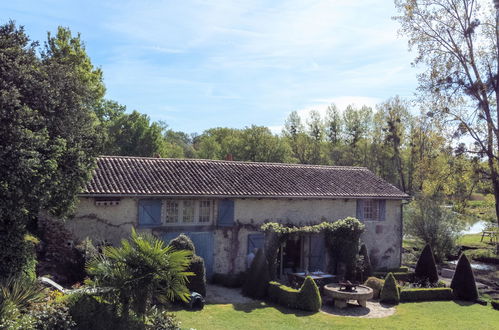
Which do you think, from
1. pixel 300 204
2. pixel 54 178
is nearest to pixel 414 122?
pixel 300 204

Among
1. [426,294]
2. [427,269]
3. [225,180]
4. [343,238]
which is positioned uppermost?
[225,180]

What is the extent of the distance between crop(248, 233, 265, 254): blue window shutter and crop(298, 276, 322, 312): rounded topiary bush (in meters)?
4.37

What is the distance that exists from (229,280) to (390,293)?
664 cm

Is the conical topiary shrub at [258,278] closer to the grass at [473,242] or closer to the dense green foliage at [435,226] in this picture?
the dense green foliage at [435,226]

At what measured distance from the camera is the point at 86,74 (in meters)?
27.1

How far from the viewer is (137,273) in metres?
→ 11.3

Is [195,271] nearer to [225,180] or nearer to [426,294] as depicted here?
[225,180]

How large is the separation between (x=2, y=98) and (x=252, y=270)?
11.0m

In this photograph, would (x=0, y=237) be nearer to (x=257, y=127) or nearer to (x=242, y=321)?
(x=242, y=321)

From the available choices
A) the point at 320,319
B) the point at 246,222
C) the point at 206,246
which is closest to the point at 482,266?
the point at 246,222

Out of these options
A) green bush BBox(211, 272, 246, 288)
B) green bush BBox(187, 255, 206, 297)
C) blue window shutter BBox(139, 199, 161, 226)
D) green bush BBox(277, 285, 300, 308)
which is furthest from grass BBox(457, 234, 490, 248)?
blue window shutter BBox(139, 199, 161, 226)

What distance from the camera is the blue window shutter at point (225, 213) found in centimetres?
1986

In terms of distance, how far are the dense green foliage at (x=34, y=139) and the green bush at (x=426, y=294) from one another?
534 inches

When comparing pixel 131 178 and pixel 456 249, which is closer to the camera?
pixel 131 178
